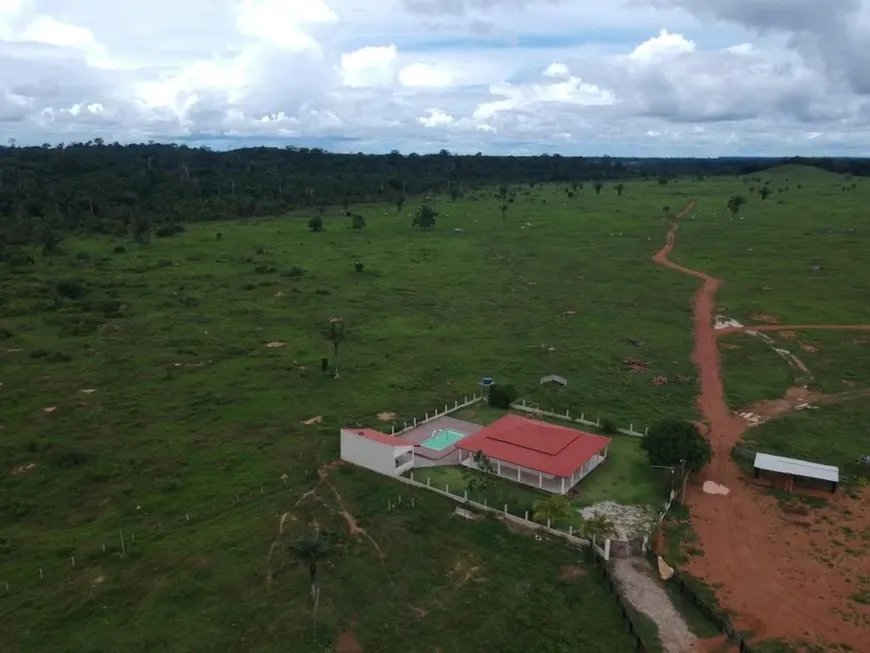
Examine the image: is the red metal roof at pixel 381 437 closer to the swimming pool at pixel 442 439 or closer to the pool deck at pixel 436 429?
the pool deck at pixel 436 429

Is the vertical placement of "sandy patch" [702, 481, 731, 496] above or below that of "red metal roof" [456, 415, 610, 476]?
below

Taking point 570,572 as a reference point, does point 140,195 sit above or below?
above

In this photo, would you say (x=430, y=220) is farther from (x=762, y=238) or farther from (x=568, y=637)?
(x=568, y=637)

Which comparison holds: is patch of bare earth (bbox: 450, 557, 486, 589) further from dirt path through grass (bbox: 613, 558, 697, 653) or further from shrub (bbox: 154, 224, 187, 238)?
shrub (bbox: 154, 224, 187, 238)

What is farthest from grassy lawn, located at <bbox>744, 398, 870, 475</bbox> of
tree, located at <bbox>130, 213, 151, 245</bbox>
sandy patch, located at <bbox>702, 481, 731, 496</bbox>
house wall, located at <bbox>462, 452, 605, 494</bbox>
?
tree, located at <bbox>130, 213, 151, 245</bbox>

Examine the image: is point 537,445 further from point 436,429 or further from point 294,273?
point 294,273

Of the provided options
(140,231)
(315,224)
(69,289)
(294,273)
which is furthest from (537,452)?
(315,224)
